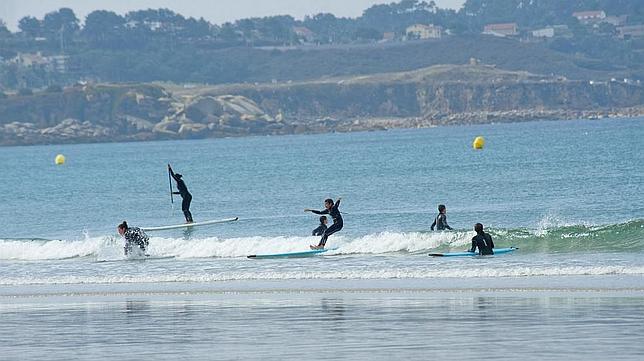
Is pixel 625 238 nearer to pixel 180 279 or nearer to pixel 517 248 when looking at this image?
pixel 517 248

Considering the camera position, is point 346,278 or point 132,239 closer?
point 346,278

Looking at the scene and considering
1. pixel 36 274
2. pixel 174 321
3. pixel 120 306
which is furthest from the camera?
pixel 36 274

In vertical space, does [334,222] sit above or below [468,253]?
above

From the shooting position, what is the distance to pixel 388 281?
27.3 m

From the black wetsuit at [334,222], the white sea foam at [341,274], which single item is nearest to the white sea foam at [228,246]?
the black wetsuit at [334,222]

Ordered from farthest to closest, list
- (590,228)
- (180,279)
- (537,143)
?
1. (537,143)
2. (590,228)
3. (180,279)

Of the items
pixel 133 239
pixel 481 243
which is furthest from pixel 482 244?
pixel 133 239

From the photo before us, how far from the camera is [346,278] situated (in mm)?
28234

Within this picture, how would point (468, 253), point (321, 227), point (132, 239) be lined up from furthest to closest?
point (321, 227), point (132, 239), point (468, 253)

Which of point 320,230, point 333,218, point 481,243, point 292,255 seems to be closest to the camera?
point 481,243

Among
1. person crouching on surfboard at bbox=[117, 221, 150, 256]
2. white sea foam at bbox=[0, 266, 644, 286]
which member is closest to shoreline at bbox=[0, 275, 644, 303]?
white sea foam at bbox=[0, 266, 644, 286]

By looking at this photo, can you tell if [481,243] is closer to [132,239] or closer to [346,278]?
[346,278]

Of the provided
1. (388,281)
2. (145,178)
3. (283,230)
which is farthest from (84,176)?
(388,281)

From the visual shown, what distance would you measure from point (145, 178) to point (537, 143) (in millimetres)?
38565
